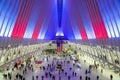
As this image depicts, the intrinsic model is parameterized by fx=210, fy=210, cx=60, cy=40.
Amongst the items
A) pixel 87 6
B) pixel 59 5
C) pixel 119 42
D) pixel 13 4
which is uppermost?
pixel 59 5

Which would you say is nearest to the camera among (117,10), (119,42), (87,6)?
(117,10)

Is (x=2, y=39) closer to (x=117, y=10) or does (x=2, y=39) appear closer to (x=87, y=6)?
(x=117, y=10)

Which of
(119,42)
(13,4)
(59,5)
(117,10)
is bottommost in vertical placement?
(119,42)

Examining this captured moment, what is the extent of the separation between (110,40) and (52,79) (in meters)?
8.11

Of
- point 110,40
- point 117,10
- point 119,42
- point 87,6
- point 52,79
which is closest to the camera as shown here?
point 117,10

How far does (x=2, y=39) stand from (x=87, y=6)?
14.4 metres

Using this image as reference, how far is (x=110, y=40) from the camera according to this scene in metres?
19.1

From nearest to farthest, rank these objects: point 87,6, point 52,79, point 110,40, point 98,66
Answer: point 110,40
point 52,79
point 87,6
point 98,66

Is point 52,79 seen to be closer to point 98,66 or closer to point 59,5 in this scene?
point 98,66

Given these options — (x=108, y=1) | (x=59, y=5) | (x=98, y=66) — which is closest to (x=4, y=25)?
(x=108, y=1)

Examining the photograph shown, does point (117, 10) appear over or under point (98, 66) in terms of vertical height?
over

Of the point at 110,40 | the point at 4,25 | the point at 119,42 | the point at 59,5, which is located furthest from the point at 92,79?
the point at 59,5

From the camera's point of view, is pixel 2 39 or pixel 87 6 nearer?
pixel 2 39

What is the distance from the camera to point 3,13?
15500 mm
